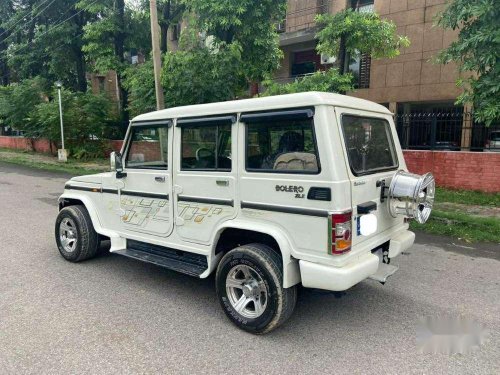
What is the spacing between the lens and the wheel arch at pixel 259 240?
3277 millimetres

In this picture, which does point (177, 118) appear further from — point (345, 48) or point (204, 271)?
point (345, 48)

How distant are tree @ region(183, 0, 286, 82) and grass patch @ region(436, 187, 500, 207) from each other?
686 centimetres

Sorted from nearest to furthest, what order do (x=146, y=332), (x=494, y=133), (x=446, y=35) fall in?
(x=146, y=332), (x=494, y=133), (x=446, y=35)

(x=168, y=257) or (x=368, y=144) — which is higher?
(x=368, y=144)

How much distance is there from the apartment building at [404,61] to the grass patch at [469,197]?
5.67 m

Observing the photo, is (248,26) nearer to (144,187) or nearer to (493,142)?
(493,142)

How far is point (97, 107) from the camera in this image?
19781mm

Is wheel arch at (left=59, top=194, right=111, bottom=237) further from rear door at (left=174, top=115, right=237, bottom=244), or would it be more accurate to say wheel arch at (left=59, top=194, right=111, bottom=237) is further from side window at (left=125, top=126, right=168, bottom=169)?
rear door at (left=174, top=115, right=237, bottom=244)

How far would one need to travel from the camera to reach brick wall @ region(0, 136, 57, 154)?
76.6 feet

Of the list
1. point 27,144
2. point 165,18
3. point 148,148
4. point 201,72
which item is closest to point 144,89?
point 201,72

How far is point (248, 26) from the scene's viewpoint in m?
12.0

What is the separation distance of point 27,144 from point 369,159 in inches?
1059

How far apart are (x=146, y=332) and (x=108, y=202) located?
1.97m

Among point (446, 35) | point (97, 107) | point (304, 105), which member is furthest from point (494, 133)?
point (97, 107)
